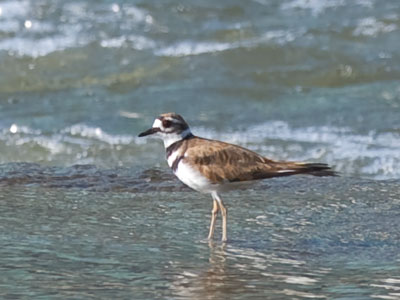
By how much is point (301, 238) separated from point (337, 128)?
3858 mm

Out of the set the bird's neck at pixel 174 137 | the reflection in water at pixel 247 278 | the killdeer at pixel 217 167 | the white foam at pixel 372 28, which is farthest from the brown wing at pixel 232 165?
the white foam at pixel 372 28

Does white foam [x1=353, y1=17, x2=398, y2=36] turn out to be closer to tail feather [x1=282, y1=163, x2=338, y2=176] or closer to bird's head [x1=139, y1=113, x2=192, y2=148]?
bird's head [x1=139, y1=113, x2=192, y2=148]

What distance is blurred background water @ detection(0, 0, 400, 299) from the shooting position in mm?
4410

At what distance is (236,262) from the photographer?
4.61m

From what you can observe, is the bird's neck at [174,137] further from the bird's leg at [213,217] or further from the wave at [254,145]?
the wave at [254,145]

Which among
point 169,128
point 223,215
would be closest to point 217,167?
point 223,215

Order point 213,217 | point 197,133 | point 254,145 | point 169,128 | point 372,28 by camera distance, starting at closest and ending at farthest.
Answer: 1. point 213,217
2. point 169,128
3. point 254,145
4. point 197,133
5. point 372,28

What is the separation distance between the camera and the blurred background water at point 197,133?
441 centimetres

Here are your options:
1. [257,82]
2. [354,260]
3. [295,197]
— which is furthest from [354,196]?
[257,82]

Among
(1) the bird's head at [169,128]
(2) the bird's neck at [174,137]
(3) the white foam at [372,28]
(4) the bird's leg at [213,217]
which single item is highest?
(3) the white foam at [372,28]

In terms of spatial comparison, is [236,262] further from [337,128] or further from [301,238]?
[337,128]

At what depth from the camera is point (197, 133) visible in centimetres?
891

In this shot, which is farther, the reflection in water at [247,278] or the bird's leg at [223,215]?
the bird's leg at [223,215]

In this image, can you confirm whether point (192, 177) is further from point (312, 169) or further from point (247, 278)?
point (247, 278)
